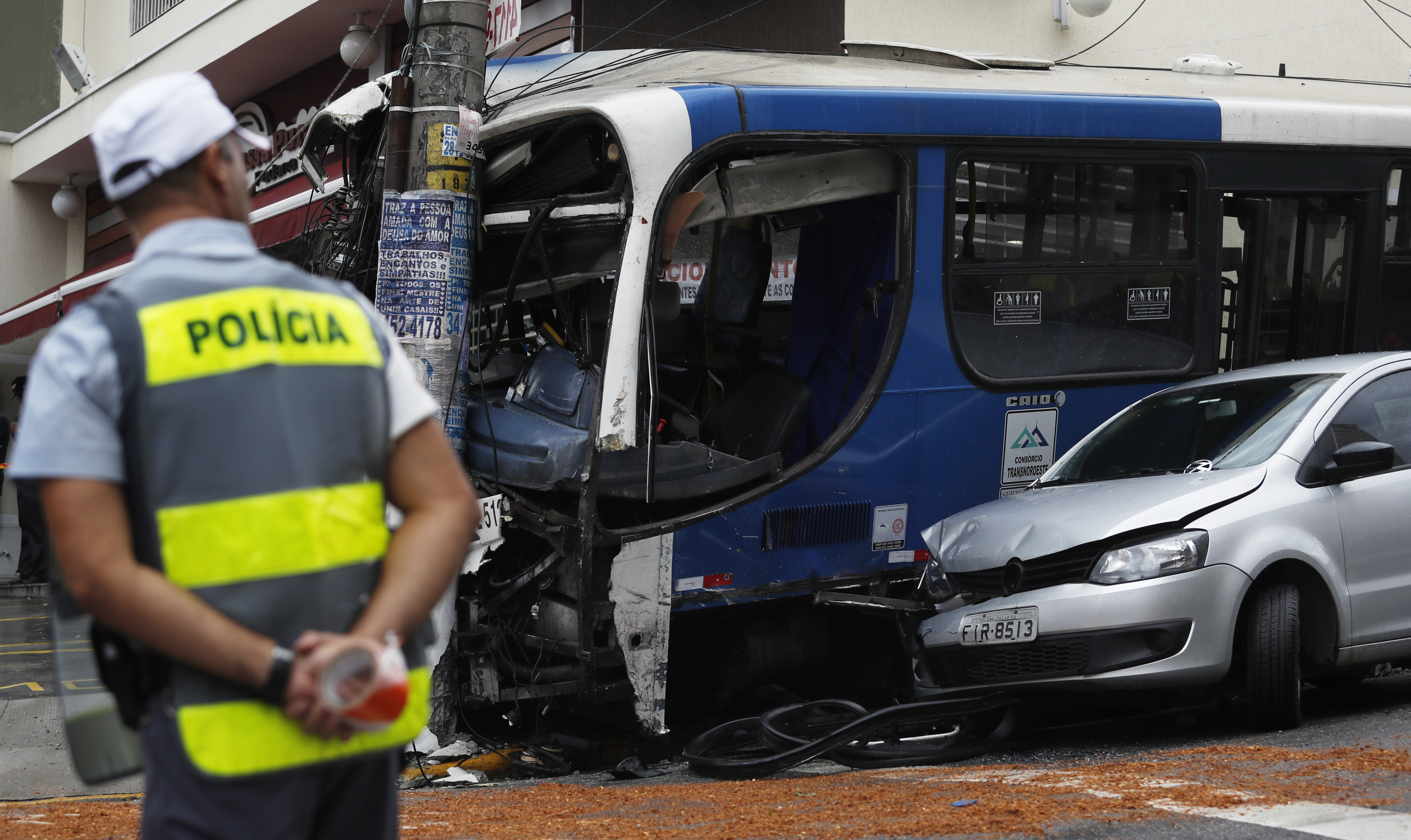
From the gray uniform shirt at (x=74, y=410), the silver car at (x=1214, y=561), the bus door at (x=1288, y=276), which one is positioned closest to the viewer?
the gray uniform shirt at (x=74, y=410)

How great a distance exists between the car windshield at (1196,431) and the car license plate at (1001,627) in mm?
1027

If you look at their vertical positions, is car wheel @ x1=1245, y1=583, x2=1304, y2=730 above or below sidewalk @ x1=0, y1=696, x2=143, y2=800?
above

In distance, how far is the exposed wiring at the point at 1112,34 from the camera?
45.0ft

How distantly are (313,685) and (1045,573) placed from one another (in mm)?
4460

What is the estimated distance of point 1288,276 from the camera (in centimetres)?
801

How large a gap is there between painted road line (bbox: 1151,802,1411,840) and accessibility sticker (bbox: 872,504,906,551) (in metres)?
2.58

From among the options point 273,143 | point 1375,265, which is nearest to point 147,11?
point 273,143

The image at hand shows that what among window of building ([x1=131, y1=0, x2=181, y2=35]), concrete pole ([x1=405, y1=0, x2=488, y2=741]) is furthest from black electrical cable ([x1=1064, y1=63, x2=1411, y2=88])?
window of building ([x1=131, y1=0, x2=181, y2=35])

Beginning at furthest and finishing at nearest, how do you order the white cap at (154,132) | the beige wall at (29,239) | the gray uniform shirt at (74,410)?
the beige wall at (29,239) → the white cap at (154,132) → the gray uniform shirt at (74,410)

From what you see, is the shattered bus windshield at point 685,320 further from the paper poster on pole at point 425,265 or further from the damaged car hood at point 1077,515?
the damaged car hood at point 1077,515

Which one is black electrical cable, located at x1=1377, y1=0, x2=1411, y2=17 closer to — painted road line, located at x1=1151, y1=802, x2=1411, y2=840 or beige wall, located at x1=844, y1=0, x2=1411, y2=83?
beige wall, located at x1=844, y1=0, x2=1411, y2=83

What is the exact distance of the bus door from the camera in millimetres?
7867

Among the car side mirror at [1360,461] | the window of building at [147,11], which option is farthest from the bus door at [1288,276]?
the window of building at [147,11]

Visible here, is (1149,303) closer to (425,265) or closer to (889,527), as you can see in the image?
(889,527)
